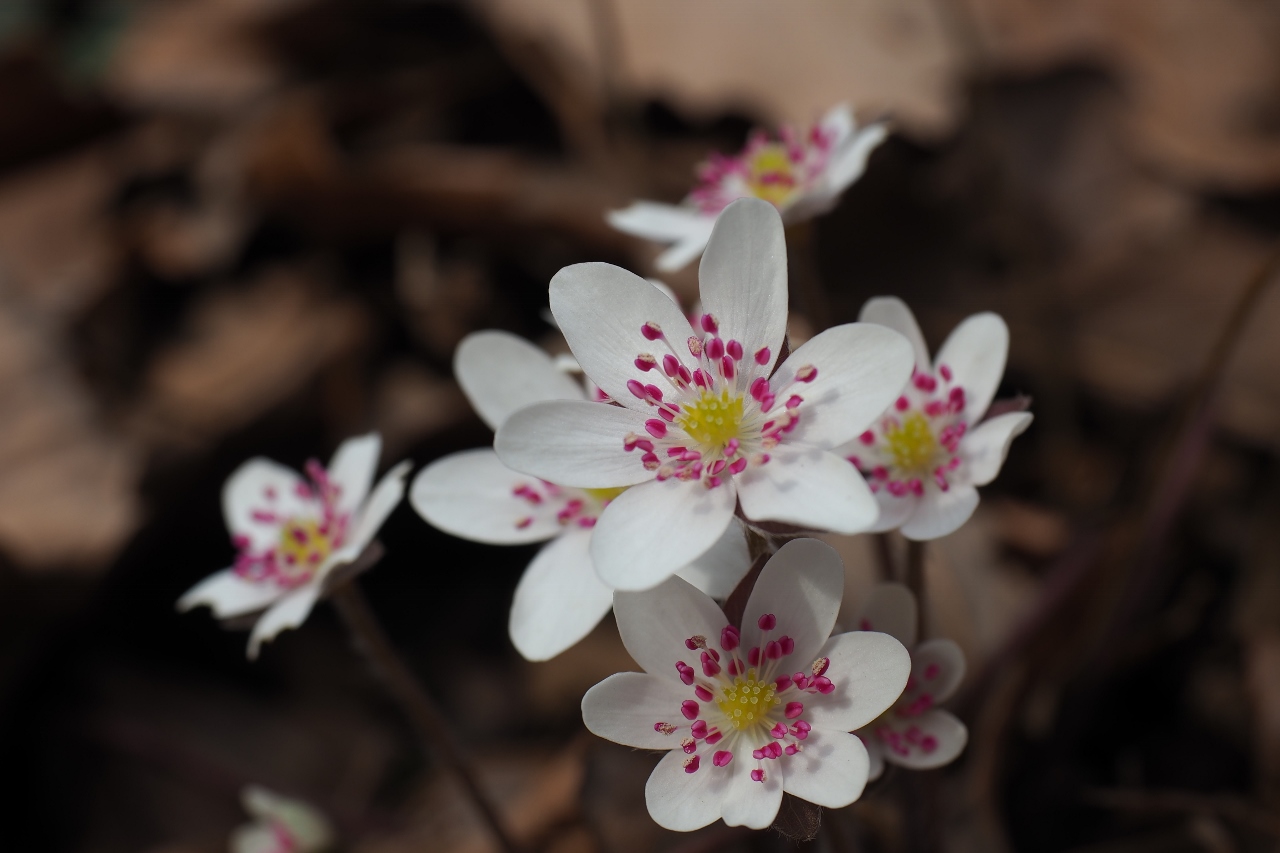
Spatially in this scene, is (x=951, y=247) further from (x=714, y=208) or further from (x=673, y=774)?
(x=673, y=774)

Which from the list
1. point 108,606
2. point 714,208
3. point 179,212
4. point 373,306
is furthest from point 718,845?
point 179,212

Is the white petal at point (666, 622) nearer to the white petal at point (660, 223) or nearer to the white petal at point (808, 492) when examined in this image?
the white petal at point (808, 492)

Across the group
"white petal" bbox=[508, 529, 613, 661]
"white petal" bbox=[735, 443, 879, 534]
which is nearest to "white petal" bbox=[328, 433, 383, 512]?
"white petal" bbox=[508, 529, 613, 661]

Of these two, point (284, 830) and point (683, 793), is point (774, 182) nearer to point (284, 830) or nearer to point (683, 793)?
point (683, 793)

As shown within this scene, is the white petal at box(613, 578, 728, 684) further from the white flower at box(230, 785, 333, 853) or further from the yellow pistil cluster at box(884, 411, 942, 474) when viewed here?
the white flower at box(230, 785, 333, 853)

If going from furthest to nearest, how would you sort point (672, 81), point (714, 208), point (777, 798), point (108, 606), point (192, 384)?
point (672, 81) → point (192, 384) → point (108, 606) → point (714, 208) → point (777, 798)

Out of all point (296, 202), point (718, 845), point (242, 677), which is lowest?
point (242, 677)
